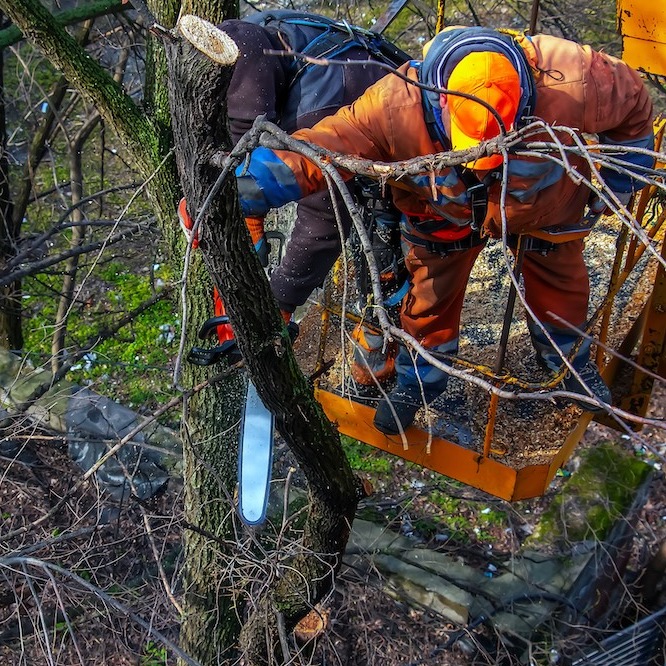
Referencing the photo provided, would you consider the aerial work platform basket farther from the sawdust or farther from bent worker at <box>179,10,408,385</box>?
bent worker at <box>179,10,408,385</box>

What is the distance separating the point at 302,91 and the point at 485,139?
1.27m

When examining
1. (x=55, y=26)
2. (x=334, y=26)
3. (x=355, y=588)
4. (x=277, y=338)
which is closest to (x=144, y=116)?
(x=55, y=26)

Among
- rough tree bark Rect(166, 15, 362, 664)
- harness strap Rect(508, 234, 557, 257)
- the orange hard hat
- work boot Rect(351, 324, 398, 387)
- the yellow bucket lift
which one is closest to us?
rough tree bark Rect(166, 15, 362, 664)

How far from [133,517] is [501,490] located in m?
2.81

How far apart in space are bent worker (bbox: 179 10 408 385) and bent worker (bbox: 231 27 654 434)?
26cm

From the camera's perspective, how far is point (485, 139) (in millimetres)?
1686

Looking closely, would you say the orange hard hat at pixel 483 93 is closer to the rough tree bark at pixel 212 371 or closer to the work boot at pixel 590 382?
the rough tree bark at pixel 212 371

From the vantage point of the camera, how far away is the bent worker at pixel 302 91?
104 inches

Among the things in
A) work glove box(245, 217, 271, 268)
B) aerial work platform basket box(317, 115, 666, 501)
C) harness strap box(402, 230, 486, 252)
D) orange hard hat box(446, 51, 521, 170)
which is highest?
orange hard hat box(446, 51, 521, 170)

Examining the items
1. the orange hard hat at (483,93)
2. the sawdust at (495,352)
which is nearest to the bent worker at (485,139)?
the orange hard hat at (483,93)

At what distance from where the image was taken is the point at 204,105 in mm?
1489

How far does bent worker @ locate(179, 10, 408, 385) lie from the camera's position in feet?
8.63

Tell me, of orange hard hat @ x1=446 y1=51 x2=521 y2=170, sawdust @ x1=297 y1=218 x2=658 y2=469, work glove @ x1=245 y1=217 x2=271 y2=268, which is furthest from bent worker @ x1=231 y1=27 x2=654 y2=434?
sawdust @ x1=297 y1=218 x2=658 y2=469

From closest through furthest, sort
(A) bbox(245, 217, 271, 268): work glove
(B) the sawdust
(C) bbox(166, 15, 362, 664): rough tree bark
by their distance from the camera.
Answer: (C) bbox(166, 15, 362, 664): rough tree bark, (A) bbox(245, 217, 271, 268): work glove, (B) the sawdust
